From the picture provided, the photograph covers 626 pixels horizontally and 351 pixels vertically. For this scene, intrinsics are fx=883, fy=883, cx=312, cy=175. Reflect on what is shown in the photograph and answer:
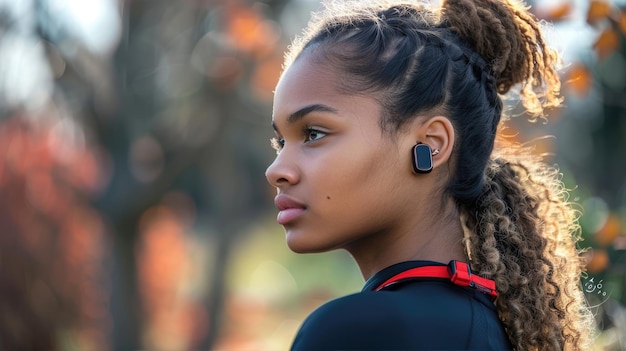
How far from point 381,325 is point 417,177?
1.47ft

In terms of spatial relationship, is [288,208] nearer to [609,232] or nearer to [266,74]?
[609,232]

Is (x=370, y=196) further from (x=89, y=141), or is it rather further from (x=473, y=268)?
(x=89, y=141)

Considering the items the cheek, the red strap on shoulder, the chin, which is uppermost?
the cheek

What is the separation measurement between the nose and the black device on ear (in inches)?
10.3

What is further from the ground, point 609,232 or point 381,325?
point 609,232

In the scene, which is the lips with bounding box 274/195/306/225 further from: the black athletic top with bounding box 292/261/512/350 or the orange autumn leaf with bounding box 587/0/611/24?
the orange autumn leaf with bounding box 587/0/611/24

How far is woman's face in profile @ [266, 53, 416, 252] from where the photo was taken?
1926 millimetres

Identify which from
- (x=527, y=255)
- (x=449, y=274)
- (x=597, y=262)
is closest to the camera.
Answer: (x=449, y=274)

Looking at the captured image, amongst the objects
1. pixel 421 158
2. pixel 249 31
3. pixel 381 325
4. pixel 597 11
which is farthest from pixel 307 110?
pixel 249 31

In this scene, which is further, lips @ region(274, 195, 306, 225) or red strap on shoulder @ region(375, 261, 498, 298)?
lips @ region(274, 195, 306, 225)

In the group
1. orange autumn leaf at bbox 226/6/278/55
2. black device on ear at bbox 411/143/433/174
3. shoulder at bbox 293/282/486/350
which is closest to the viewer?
shoulder at bbox 293/282/486/350

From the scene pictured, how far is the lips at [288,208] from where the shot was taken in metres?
1.97

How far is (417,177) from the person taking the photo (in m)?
1.97

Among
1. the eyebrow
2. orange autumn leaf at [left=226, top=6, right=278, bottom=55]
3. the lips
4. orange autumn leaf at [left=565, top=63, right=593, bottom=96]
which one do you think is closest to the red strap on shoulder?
the lips
